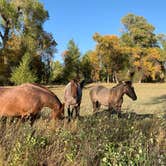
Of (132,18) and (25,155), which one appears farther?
(132,18)

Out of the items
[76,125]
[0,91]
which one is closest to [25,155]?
[76,125]

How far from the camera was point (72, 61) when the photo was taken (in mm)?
65750

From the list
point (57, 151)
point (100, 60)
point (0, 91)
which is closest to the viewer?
point (57, 151)

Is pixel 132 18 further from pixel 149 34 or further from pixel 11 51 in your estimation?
Result: pixel 11 51

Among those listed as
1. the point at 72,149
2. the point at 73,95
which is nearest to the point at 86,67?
the point at 73,95

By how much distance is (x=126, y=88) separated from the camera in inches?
513

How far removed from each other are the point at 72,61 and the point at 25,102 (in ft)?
194

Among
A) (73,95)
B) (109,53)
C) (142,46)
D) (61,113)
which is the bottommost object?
(61,113)

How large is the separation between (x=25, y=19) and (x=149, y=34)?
135 feet

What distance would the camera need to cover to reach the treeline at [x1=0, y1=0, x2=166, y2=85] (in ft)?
172

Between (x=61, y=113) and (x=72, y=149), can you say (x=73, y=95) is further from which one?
(x=72, y=149)

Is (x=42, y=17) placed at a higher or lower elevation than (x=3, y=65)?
higher

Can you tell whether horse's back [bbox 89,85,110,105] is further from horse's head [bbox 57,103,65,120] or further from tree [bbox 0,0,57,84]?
tree [bbox 0,0,57,84]

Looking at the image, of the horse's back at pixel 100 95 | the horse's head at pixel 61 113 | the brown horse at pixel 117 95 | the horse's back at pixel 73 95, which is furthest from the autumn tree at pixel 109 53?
the horse's head at pixel 61 113
